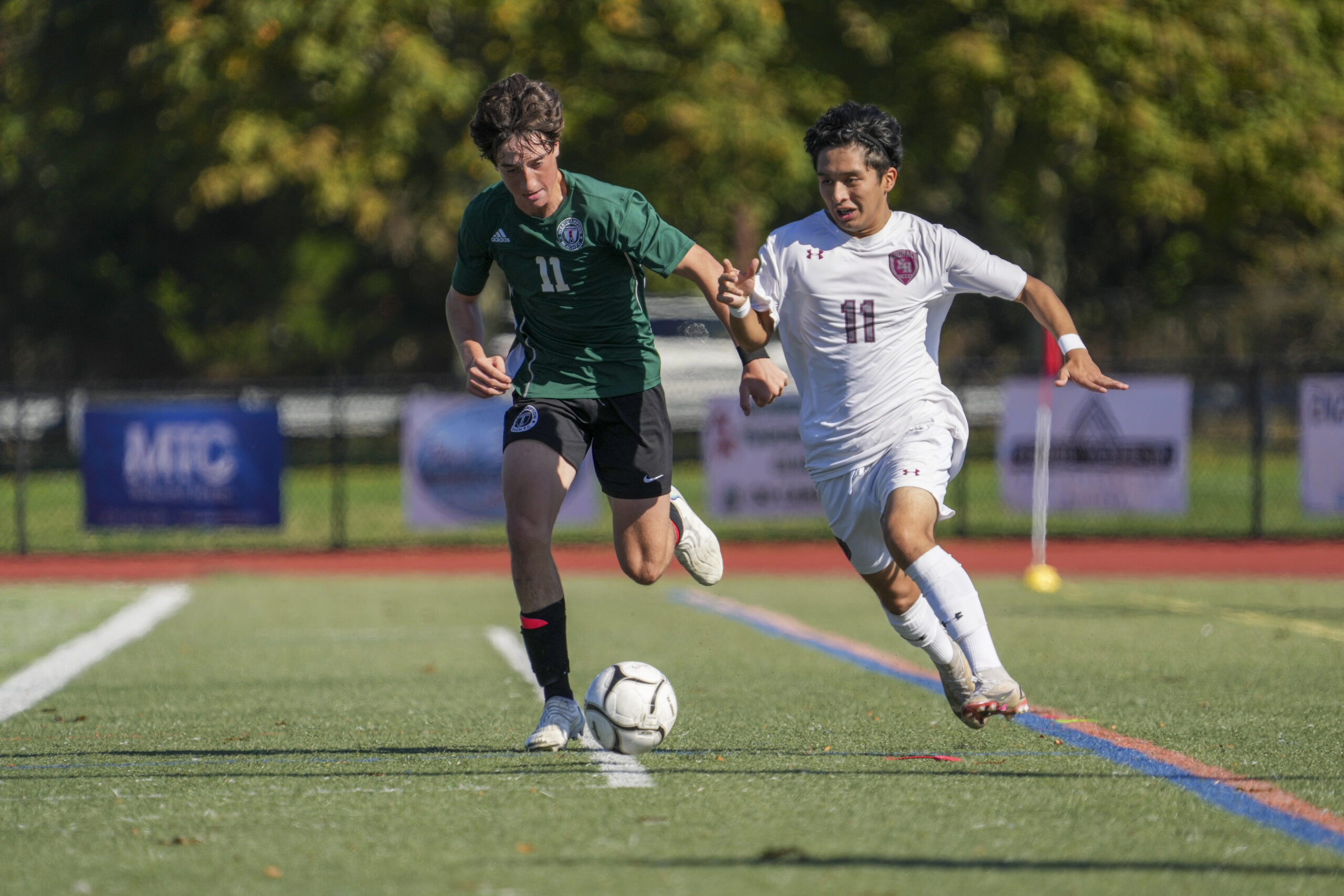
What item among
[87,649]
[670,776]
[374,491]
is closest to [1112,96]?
[374,491]

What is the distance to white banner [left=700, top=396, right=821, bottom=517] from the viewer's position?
1758 centimetres

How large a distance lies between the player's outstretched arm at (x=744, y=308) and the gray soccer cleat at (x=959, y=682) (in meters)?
1.25

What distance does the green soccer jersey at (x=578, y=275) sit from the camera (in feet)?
19.0

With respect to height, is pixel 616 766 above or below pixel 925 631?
below

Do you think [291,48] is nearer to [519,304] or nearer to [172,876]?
[519,304]

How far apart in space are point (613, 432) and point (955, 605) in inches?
54.3

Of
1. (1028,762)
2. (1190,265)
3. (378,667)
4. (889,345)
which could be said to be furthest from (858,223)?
(1190,265)

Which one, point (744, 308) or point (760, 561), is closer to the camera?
point (744, 308)

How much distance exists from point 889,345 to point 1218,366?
14.5 metres

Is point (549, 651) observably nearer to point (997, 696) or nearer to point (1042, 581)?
point (997, 696)

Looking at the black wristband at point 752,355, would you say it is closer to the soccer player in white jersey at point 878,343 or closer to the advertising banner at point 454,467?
the soccer player in white jersey at point 878,343

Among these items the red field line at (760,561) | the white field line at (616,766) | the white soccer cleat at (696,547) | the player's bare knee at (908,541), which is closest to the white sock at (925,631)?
the player's bare knee at (908,541)

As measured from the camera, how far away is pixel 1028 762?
5395 millimetres

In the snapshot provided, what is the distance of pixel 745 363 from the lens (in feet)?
18.8
